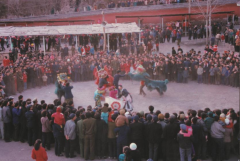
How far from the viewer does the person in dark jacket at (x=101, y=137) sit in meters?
9.40

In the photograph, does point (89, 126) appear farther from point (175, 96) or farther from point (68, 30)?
point (68, 30)

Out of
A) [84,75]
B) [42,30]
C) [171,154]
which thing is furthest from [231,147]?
[42,30]

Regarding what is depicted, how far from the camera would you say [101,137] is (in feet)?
31.2

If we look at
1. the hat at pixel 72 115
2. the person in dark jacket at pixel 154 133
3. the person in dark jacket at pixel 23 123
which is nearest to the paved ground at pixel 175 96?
the person in dark jacket at pixel 23 123

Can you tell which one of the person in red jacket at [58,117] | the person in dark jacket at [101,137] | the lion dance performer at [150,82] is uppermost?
the lion dance performer at [150,82]

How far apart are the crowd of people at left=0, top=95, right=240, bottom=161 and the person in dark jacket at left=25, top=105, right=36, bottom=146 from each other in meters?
0.03

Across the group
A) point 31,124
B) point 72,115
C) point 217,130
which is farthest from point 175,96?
point 31,124

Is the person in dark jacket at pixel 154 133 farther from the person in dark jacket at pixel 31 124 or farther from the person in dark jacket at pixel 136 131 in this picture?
the person in dark jacket at pixel 31 124

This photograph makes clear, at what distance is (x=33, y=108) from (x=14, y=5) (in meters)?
44.7

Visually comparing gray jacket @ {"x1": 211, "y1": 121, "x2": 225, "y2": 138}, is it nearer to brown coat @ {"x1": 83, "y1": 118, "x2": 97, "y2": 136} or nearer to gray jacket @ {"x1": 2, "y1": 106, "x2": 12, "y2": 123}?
brown coat @ {"x1": 83, "y1": 118, "x2": 97, "y2": 136}

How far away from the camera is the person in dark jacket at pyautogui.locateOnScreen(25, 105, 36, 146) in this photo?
10258 mm

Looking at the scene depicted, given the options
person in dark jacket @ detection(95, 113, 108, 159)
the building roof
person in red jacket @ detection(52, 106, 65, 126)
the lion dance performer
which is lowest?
person in dark jacket @ detection(95, 113, 108, 159)

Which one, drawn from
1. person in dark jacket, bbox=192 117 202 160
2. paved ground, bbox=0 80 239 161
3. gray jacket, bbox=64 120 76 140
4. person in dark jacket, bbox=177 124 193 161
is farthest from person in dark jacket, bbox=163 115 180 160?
paved ground, bbox=0 80 239 161

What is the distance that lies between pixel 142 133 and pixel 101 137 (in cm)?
136
